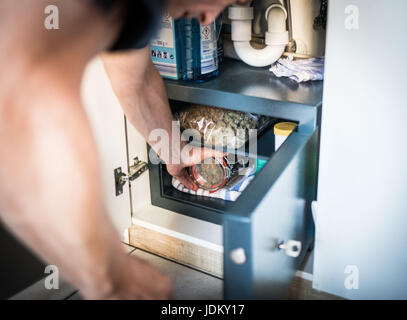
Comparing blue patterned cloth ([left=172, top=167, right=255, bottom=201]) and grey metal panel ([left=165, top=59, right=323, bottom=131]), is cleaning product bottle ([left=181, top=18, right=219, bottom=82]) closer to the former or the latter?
grey metal panel ([left=165, top=59, right=323, bottom=131])

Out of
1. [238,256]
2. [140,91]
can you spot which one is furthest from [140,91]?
[238,256]

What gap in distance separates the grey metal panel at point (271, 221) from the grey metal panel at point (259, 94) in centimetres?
5

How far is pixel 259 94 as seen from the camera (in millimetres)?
940

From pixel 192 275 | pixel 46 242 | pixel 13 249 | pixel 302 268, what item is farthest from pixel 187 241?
pixel 46 242

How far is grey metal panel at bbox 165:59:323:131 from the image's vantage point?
882 millimetres

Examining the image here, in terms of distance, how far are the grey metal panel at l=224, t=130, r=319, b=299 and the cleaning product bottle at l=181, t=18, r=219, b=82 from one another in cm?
29

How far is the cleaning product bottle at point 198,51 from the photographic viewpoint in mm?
1017

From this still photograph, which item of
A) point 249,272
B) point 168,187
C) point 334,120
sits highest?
point 334,120

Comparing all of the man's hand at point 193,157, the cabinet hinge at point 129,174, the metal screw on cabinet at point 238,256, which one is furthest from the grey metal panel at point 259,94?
the metal screw on cabinet at point 238,256

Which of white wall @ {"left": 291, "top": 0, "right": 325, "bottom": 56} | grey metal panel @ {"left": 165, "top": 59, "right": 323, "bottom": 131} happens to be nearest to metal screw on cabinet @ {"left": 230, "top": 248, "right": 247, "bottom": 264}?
grey metal panel @ {"left": 165, "top": 59, "right": 323, "bottom": 131}

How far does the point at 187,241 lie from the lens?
3.62 ft

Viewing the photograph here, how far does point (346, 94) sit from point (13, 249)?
694 mm

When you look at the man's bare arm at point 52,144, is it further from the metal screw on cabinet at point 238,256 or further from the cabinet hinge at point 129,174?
the cabinet hinge at point 129,174
